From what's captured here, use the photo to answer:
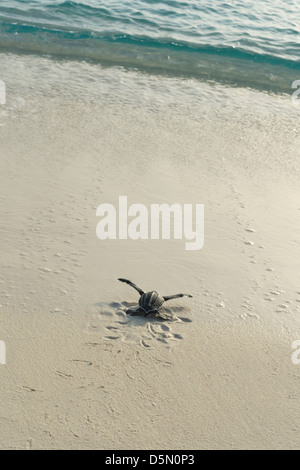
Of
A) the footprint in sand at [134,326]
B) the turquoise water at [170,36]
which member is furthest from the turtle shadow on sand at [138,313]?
the turquoise water at [170,36]

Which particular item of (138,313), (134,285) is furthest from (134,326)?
(134,285)

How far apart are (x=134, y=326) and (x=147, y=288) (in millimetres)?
481

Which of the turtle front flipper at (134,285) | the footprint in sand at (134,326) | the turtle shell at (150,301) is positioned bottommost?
the footprint in sand at (134,326)

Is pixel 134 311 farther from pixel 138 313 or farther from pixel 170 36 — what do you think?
pixel 170 36

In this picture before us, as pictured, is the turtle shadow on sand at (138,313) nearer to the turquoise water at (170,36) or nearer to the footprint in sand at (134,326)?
the footprint in sand at (134,326)

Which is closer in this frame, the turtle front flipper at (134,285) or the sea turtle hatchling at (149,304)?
the sea turtle hatchling at (149,304)

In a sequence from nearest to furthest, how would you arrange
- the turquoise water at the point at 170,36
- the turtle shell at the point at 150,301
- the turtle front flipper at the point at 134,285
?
the turtle shell at the point at 150,301, the turtle front flipper at the point at 134,285, the turquoise water at the point at 170,36

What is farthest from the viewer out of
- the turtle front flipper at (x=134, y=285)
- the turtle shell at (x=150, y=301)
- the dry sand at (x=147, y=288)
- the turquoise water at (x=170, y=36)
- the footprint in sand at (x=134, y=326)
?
the turquoise water at (x=170, y=36)

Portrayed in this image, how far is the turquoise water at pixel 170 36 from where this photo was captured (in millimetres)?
9672

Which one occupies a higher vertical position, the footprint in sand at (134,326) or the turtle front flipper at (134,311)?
the turtle front flipper at (134,311)

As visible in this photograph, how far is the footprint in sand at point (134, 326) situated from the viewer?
3.41m

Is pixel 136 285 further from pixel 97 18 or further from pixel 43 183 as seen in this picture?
pixel 97 18

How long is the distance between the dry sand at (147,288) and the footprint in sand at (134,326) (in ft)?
0.04

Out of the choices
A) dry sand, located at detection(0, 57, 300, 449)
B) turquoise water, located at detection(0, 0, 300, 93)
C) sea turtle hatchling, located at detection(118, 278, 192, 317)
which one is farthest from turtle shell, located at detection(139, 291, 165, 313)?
turquoise water, located at detection(0, 0, 300, 93)
